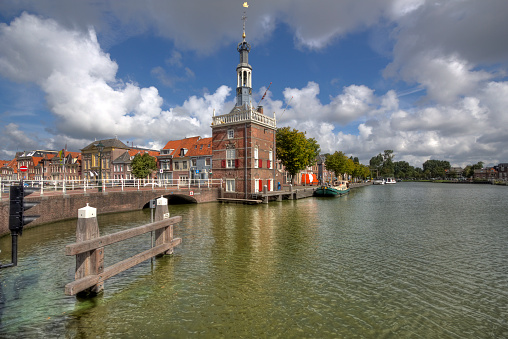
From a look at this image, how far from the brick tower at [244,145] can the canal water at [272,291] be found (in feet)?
76.7

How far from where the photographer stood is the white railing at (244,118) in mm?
37912

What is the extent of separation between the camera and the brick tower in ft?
124

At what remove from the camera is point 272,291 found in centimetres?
822

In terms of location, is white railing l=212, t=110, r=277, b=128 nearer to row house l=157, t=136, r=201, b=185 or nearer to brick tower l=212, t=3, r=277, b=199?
Result: brick tower l=212, t=3, r=277, b=199

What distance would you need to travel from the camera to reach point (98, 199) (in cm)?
2395

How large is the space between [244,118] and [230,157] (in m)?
6.20

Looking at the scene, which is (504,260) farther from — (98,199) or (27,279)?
(98,199)

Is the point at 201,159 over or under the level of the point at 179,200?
over

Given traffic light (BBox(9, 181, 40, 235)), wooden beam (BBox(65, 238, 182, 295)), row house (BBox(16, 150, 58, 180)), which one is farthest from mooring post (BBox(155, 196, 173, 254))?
row house (BBox(16, 150, 58, 180))

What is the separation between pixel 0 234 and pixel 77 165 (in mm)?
74193

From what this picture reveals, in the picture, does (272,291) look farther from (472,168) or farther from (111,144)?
(472,168)

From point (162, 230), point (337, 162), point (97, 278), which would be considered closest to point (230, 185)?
point (162, 230)

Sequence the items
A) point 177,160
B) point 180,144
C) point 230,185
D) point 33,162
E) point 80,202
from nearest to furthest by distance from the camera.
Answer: point 80,202, point 230,185, point 177,160, point 180,144, point 33,162

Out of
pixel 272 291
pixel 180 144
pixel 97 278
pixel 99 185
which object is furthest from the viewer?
pixel 180 144
